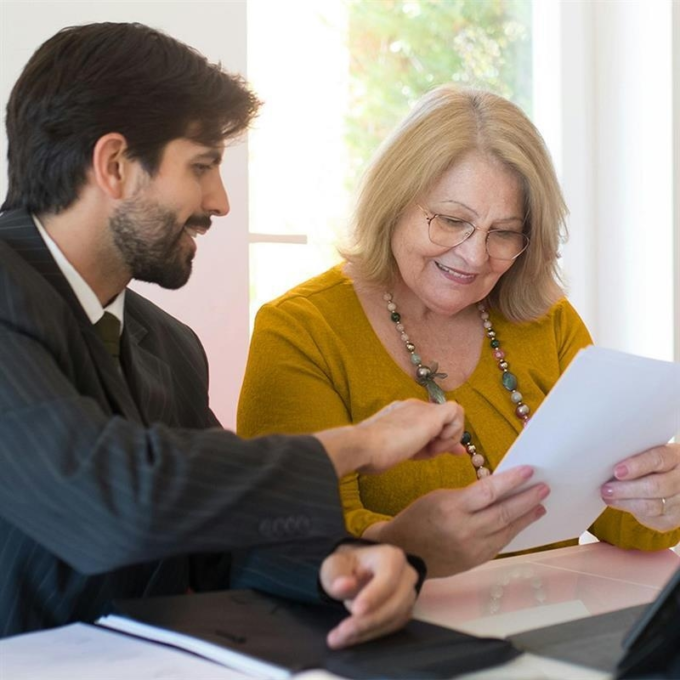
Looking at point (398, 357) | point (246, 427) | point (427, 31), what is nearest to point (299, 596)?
point (246, 427)

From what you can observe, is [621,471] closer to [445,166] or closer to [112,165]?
[445,166]

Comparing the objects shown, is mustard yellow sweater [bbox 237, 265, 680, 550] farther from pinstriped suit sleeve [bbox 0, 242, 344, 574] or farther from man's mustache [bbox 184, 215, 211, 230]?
pinstriped suit sleeve [bbox 0, 242, 344, 574]

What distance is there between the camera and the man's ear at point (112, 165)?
1.59 m

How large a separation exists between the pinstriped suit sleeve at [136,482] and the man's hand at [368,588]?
6 cm

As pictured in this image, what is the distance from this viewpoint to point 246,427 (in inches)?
85.7

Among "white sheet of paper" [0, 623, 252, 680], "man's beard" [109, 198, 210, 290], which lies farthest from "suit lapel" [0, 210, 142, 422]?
"white sheet of paper" [0, 623, 252, 680]

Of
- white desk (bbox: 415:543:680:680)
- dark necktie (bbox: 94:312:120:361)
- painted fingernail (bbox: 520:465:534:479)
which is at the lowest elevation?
white desk (bbox: 415:543:680:680)

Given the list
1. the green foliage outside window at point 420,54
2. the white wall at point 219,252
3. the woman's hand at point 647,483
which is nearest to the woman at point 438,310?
the woman's hand at point 647,483

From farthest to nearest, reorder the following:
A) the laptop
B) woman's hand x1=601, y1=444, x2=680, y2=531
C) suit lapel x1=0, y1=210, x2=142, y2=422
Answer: woman's hand x1=601, y1=444, x2=680, y2=531 < suit lapel x1=0, y1=210, x2=142, y2=422 < the laptop

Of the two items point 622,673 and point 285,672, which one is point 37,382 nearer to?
point 285,672

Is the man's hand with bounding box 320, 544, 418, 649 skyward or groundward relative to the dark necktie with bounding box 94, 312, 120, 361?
groundward

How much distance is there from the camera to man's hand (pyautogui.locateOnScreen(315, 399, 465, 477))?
1400mm

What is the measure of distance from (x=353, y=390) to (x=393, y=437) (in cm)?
73

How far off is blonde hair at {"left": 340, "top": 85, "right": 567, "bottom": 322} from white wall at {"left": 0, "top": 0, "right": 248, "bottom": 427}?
1.21ft
